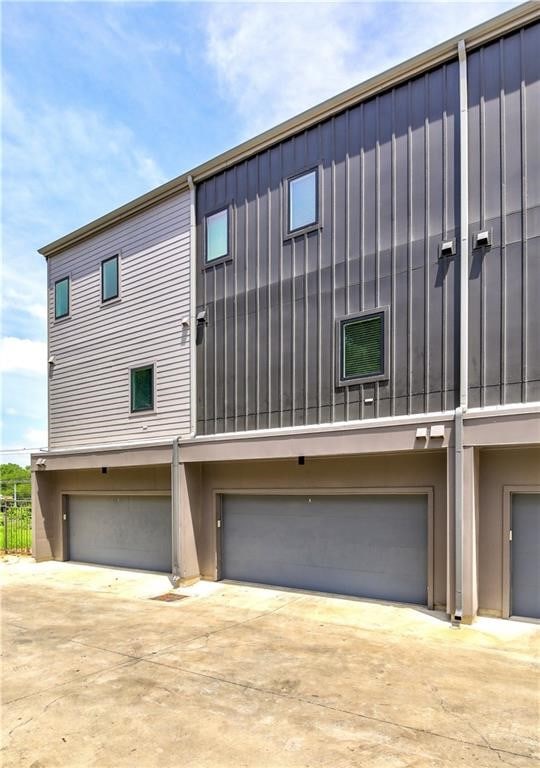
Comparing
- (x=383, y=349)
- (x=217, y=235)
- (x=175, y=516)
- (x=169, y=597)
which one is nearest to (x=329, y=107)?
(x=217, y=235)

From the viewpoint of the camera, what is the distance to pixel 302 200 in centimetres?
927

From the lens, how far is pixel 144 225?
11820 mm

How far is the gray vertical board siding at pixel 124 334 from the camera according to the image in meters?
11.0

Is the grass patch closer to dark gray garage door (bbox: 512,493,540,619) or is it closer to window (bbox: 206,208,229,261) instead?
window (bbox: 206,208,229,261)

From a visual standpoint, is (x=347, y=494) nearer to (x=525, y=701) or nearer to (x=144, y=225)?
(x=525, y=701)

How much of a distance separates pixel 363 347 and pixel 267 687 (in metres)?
5.13

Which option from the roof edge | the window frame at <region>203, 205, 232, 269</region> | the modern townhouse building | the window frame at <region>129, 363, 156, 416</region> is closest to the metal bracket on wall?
the modern townhouse building

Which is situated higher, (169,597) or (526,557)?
(526,557)

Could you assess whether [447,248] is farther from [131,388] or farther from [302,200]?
[131,388]

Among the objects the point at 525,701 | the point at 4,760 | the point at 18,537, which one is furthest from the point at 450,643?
the point at 18,537

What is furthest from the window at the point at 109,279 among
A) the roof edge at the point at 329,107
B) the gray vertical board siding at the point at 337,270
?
the gray vertical board siding at the point at 337,270

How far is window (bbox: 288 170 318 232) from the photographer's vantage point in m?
9.10

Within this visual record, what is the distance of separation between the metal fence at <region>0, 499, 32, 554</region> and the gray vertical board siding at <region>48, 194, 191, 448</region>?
3013 mm

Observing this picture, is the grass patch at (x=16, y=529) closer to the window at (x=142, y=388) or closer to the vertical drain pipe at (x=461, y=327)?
the window at (x=142, y=388)
